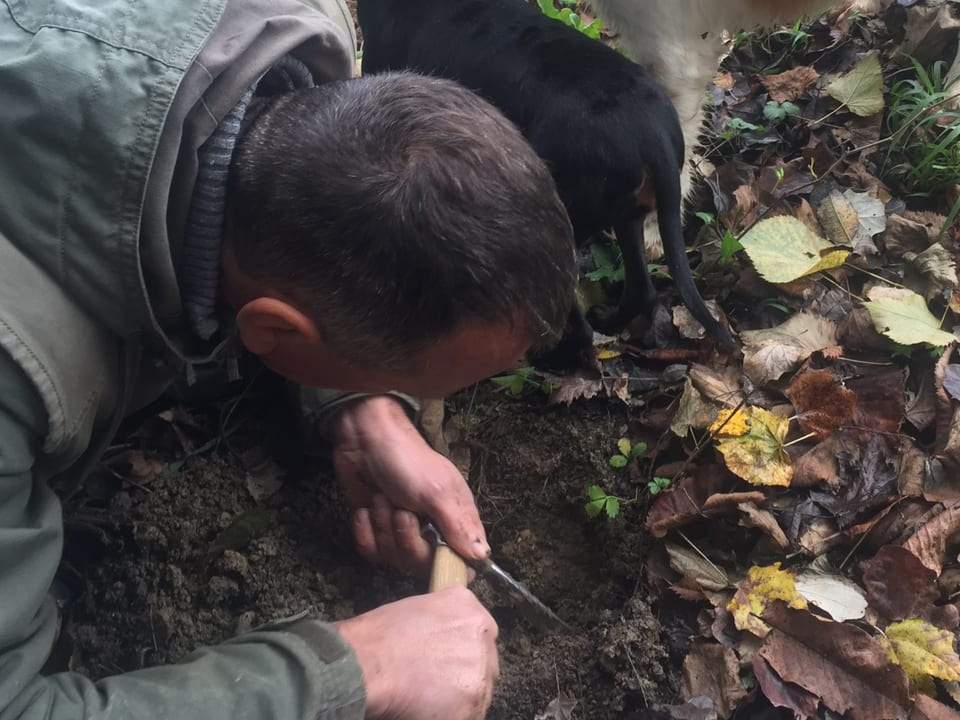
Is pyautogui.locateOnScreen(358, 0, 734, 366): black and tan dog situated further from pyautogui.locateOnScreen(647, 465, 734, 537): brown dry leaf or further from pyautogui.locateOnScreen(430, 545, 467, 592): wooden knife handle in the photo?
pyautogui.locateOnScreen(430, 545, 467, 592): wooden knife handle

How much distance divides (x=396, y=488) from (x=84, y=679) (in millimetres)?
561

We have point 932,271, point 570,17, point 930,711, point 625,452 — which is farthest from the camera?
point 570,17

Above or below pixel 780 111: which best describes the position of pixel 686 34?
above

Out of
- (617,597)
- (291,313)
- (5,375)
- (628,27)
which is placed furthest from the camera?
(628,27)

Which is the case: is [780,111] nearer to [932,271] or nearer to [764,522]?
[932,271]

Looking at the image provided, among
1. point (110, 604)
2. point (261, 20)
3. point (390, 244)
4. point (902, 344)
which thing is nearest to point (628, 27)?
point (902, 344)

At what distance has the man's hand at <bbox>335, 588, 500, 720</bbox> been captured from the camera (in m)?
1.07

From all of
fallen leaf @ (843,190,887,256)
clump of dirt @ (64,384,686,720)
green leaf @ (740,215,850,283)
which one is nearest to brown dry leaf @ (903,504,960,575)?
clump of dirt @ (64,384,686,720)

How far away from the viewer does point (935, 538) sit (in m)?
1.41

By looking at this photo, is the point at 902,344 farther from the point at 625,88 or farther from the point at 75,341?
the point at 75,341

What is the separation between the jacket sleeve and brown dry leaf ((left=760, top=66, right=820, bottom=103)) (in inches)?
79.3

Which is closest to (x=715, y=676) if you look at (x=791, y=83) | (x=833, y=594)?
(x=833, y=594)

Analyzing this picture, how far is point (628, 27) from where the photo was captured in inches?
85.5

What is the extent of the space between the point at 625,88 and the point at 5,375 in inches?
49.6
